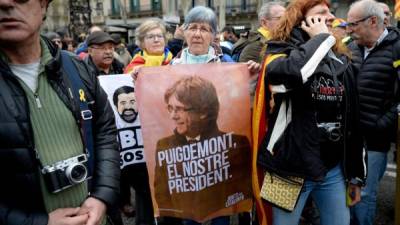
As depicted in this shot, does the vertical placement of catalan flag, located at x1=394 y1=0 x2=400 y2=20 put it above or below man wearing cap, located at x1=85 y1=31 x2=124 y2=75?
above

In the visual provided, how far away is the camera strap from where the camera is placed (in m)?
1.53

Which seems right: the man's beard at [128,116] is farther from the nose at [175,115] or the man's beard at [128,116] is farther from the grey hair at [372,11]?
the grey hair at [372,11]

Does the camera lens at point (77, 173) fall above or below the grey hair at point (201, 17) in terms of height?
below

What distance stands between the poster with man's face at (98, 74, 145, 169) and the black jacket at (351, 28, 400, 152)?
1.81 meters

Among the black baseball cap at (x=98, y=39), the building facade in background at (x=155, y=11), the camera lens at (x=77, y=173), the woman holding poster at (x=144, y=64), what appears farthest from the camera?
the building facade in background at (x=155, y=11)

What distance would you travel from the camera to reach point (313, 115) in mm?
2088

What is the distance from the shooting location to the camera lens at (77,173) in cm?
141

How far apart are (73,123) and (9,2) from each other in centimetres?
50

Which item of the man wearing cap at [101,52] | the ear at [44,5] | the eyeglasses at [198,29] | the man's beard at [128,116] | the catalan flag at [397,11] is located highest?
the ear at [44,5]

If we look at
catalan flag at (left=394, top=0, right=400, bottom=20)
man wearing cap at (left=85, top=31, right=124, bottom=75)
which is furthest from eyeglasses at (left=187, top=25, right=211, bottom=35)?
catalan flag at (left=394, top=0, right=400, bottom=20)

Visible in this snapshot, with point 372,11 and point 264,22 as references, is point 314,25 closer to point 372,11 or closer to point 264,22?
point 372,11

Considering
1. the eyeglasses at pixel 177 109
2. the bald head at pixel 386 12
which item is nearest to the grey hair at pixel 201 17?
the eyeglasses at pixel 177 109

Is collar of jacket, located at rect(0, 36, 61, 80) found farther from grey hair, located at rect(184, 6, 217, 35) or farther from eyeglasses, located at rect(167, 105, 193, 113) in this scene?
grey hair, located at rect(184, 6, 217, 35)

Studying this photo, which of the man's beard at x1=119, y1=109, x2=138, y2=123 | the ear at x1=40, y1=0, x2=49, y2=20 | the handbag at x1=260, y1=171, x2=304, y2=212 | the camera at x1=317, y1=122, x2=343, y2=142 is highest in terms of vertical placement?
the ear at x1=40, y1=0, x2=49, y2=20
